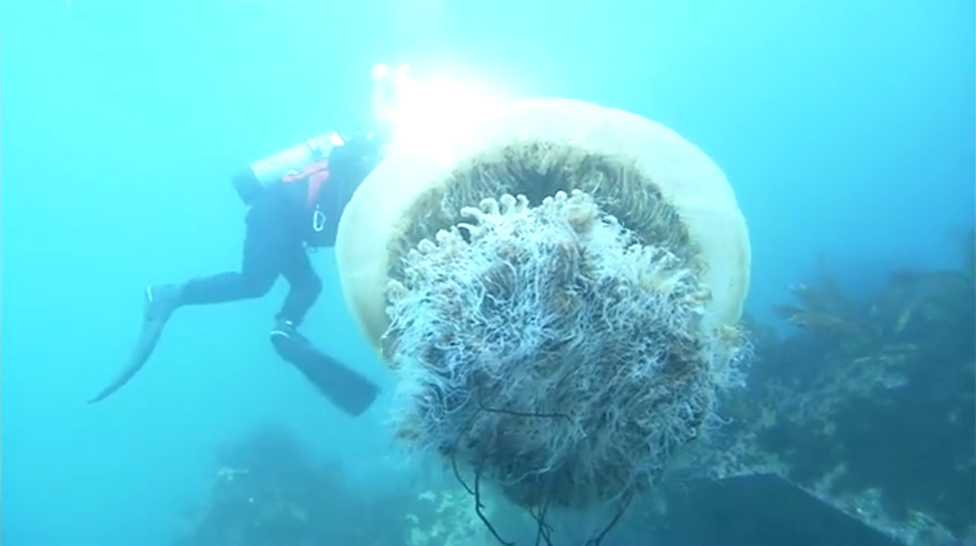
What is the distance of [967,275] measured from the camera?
9461mm

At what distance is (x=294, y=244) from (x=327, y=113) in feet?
67.3

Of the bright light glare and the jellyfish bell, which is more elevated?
the bright light glare

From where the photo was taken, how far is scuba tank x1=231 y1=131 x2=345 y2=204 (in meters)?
7.79

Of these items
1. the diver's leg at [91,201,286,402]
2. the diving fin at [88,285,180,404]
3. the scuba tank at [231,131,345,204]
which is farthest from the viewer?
the diving fin at [88,285,180,404]

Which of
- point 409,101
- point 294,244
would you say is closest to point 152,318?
point 294,244

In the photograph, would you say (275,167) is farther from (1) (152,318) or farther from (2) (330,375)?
(1) (152,318)

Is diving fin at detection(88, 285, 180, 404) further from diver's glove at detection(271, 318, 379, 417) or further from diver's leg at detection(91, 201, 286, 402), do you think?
diver's glove at detection(271, 318, 379, 417)

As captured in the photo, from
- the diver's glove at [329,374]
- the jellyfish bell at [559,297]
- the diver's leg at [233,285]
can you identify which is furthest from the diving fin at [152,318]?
the jellyfish bell at [559,297]

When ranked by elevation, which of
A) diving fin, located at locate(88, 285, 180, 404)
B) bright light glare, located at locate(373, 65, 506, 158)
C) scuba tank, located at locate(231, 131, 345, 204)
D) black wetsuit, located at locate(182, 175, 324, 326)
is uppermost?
bright light glare, located at locate(373, 65, 506, 158)

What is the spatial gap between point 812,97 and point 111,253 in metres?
33.7

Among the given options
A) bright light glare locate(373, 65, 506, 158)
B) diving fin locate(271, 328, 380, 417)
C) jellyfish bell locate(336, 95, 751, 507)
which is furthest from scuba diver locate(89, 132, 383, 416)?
jellyfish bell locate(336, 95, 751, 507)

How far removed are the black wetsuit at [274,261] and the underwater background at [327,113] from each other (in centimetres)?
571

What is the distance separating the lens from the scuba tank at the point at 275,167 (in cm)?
779

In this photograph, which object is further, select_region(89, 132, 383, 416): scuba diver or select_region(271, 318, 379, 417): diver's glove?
select_region(271, 318, 379, 417): diver's glove
